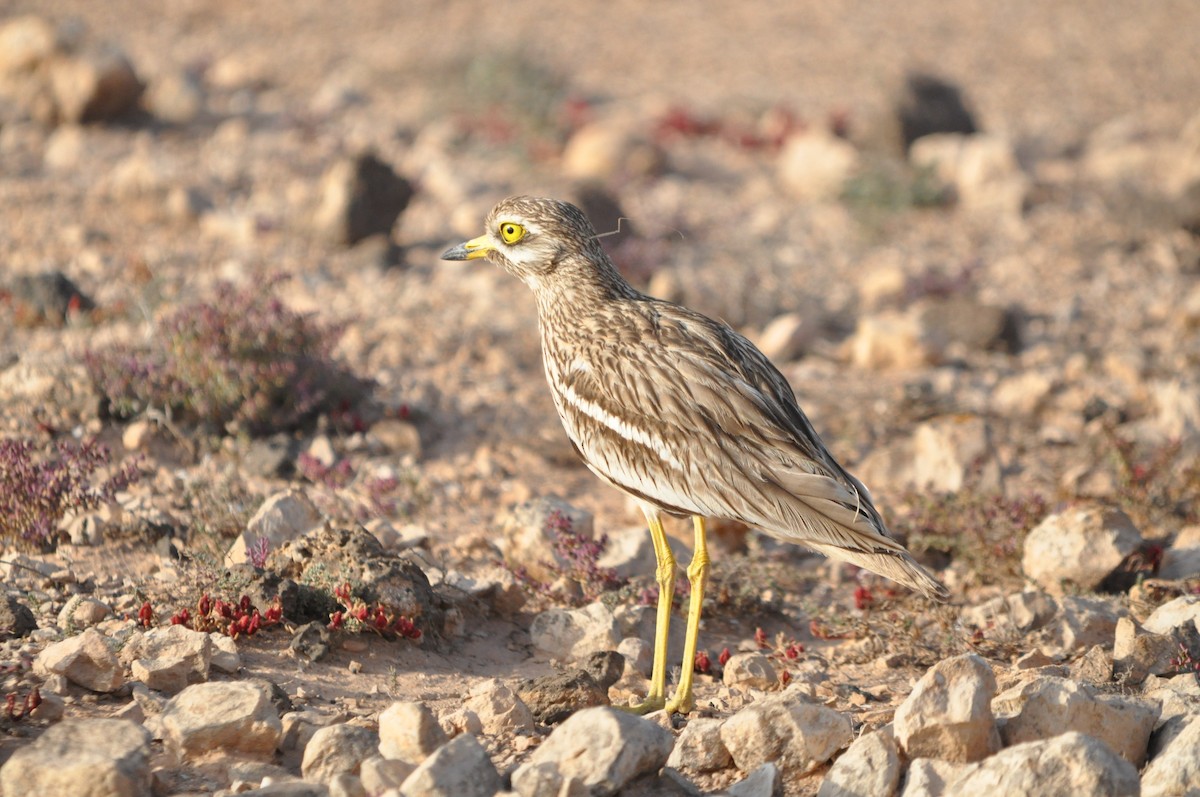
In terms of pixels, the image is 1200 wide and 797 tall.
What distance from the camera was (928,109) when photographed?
442 inches

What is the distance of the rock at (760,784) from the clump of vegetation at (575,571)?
1.54 metres

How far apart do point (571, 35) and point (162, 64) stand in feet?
15.1

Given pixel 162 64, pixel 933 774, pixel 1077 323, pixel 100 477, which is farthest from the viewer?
pixel 162 64

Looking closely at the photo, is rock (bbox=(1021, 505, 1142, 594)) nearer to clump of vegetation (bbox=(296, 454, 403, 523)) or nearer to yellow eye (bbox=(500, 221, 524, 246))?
yellow eye (bbox=(500, 221, 524, 246))

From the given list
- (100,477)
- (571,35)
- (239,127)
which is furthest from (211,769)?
(571,35)

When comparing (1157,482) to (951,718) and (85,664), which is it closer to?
(951,718)

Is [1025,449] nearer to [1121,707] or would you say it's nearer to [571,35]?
[1121,707]

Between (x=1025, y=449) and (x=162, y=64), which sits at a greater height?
(x=162, y=64)

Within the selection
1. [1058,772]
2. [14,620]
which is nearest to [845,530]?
[1058,772]

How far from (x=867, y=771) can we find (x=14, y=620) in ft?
8.57

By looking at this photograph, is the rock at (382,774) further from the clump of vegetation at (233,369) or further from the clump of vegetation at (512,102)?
the clump of vegetation at (512,102)

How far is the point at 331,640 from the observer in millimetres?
4102

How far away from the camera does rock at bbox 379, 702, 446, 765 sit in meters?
3.32

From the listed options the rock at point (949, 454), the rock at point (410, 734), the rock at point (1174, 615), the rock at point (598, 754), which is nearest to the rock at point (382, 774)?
the rock at point (410, 734)
